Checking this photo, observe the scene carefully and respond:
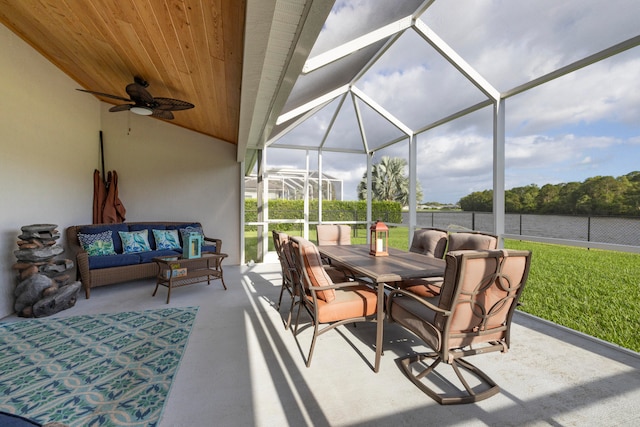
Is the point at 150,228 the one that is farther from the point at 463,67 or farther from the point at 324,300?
the point at 463,67

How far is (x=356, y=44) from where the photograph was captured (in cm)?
336

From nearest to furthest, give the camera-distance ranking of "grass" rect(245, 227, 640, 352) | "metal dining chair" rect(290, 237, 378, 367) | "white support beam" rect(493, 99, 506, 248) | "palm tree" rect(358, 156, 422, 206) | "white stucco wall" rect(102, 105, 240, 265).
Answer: "metal dining chair" rect(290, 237, 378, 367) < "grass" rect(245, 227, 640, 352) < "white support beam" rect(493, 99, 506, 248) < "white stucco wall" rect(102, 105, 240, 265) < "palm tree" rect(358, 156, 422, 206)

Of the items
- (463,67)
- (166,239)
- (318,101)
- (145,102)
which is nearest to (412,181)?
(463,67)

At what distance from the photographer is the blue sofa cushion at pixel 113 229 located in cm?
457

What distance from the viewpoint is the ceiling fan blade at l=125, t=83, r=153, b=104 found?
3.40 meters

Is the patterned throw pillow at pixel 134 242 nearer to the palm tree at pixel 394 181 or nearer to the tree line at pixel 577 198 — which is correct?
the tree line at pixel 577 198

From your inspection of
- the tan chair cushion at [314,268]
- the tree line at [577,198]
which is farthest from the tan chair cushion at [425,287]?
the tree line at [577,198]

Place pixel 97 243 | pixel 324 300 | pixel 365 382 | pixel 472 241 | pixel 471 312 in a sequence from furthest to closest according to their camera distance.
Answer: pixel 97 243 → pixel 472 241 → pixel 324 300 → pixel 365 382 → pixel 471 312

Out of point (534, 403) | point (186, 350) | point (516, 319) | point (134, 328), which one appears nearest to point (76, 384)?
point (186, 350)

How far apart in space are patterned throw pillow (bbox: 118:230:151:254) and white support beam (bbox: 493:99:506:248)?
18.4 ft

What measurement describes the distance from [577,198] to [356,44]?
4.68 m

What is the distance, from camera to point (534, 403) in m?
1.84

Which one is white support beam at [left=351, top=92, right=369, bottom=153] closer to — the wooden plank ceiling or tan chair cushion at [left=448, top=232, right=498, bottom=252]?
the wooden plank ceiling

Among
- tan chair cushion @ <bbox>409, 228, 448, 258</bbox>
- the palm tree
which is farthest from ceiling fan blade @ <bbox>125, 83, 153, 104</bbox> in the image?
the palm tree
